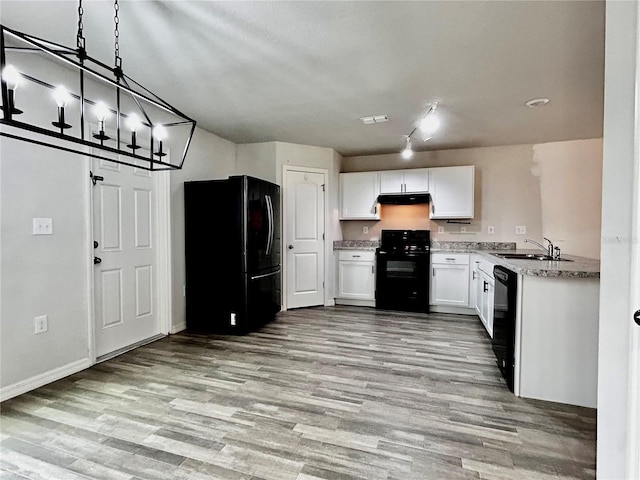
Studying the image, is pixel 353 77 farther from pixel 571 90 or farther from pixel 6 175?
pixel 6 175

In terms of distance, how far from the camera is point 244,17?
1930 millimetres

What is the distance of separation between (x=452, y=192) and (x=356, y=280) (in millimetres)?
1870

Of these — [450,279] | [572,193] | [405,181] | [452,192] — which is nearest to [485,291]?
[450,279]

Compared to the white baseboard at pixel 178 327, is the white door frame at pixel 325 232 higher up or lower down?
higher up

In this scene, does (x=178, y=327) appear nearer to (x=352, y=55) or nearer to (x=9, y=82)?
(x=9, y=82)

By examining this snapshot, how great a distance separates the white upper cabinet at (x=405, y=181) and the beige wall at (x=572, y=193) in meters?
1.52

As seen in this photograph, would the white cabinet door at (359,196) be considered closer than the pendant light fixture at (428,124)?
No

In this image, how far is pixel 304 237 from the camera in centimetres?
483

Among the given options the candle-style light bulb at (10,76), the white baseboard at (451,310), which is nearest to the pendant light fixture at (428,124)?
the white baseboard at (451,310)

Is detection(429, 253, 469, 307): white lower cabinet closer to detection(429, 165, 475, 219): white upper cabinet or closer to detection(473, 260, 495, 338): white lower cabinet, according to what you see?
detection(473, 260, 495, 338): white lower cabinet

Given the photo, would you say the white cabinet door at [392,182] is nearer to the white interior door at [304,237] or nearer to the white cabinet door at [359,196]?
the white cabinet door at [359,196]

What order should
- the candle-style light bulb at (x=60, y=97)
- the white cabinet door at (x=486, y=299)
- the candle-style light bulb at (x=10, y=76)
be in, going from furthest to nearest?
the white cabinet door at (x=486, y=299) → the candle-style light bulb at (x=60, y=97) → the candle-style light bulb at (x=10, y=76)

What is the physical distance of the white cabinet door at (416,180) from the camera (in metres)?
4.78

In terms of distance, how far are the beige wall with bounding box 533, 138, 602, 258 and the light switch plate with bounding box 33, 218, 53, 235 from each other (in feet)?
18.2
